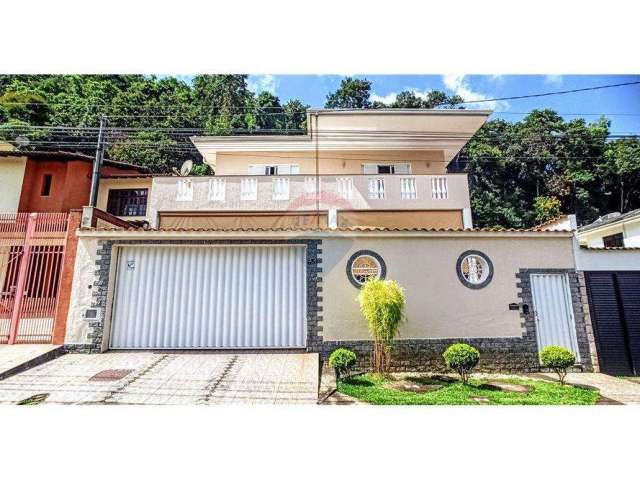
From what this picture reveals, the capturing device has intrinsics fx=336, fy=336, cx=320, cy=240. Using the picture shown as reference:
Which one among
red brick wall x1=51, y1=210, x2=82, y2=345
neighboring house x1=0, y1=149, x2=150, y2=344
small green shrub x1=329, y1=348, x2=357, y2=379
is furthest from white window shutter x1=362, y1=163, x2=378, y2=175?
red brick wall x1=51, y1=210, x2=82, y2=345

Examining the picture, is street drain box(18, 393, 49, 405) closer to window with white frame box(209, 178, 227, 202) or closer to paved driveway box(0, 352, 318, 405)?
paved driveway box(0, 352, 318, 405)

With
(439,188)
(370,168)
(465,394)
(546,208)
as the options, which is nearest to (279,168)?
(370,168)

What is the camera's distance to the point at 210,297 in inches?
229

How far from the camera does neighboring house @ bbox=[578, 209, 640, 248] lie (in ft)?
31.5

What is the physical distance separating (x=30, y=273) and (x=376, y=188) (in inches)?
279

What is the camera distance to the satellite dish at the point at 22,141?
10192 mm

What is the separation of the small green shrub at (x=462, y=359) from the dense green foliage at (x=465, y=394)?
0.61 feet

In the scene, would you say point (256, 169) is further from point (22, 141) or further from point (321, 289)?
point (22, 141)

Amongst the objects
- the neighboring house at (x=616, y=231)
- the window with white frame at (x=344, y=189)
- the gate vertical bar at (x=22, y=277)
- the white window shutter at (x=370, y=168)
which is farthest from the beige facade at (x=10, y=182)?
the neighboring house at (x=616, y=231)

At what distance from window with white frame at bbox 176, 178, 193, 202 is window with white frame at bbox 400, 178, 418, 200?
5225mm
